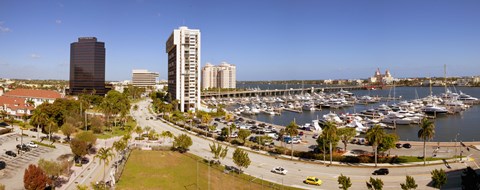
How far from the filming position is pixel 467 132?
272 feet

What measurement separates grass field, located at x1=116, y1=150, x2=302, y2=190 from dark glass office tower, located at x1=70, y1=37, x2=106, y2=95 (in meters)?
128

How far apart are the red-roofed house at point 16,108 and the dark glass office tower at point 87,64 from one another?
79.2 m

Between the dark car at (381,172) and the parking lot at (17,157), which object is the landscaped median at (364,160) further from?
the parking lot at (17,157)

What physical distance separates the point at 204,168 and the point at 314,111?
323 feet

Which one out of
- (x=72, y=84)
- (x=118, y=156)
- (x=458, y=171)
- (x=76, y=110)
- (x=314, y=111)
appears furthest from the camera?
(x=72, y=84)

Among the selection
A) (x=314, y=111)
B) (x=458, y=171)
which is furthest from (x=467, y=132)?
(x=314, y=111)

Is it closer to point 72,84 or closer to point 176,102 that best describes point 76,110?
point 176,102

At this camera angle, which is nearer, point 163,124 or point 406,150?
point 406,150

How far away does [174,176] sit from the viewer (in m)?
→ 41.9

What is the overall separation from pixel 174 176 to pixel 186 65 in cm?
7686

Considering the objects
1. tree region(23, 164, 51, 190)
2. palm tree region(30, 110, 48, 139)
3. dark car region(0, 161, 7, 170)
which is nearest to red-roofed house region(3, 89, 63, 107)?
palm tree region(30, 110, 48, 139)

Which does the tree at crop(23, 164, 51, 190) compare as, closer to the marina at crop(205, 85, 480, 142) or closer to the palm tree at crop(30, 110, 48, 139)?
the palm tree at crop(30, 110, 48, 139)

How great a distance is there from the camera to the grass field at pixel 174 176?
3838 cm

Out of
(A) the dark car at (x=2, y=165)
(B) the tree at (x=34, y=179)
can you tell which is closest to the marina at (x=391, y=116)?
(B) the tree at (x=34, y=179)
